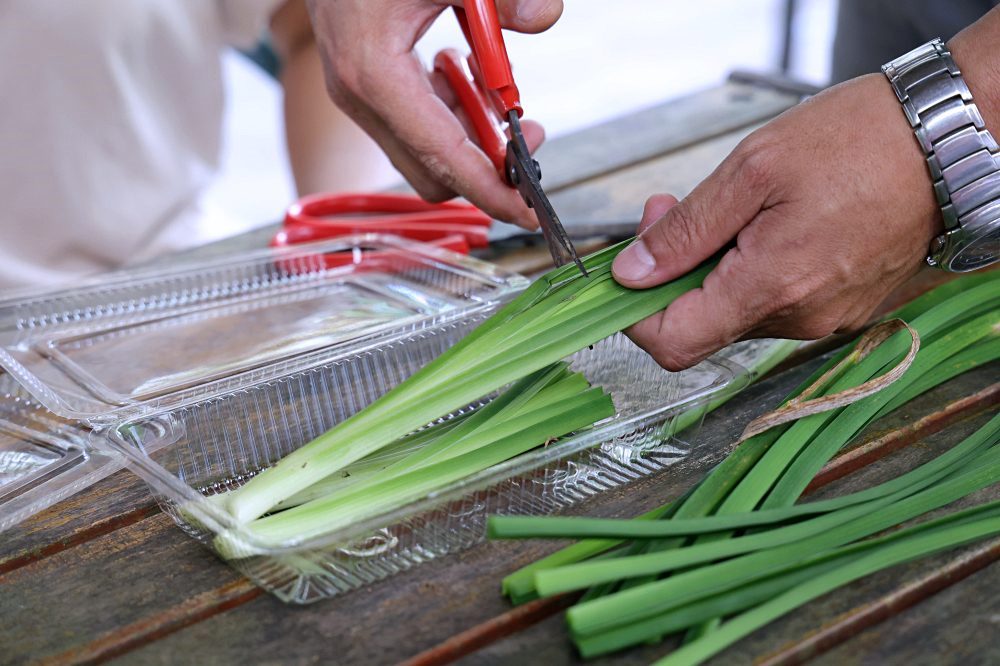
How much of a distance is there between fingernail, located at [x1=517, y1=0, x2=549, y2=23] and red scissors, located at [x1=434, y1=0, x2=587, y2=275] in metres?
0.03

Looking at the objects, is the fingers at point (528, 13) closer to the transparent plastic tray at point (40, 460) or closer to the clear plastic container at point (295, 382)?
the clear plastic container at point (295, 382)

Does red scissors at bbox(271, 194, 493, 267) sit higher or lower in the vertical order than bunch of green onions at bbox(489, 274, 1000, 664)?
higher

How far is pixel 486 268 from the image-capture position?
5.82ft

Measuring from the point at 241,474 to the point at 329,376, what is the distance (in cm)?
19

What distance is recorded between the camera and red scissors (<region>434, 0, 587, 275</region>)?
55.7 inches

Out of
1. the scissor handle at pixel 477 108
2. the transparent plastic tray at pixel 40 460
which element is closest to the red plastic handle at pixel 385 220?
the scissor handle at pixel 477 108

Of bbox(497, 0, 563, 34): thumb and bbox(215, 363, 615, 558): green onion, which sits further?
bbox(497, 0, 563, 34): thumb

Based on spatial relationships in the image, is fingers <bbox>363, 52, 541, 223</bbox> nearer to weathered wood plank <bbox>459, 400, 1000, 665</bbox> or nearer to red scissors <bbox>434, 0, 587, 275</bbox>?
red scissors <bbox>434, 0, 587, 275</bbox>

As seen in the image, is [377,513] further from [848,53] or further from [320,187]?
[848,53]

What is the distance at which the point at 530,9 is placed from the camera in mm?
1513

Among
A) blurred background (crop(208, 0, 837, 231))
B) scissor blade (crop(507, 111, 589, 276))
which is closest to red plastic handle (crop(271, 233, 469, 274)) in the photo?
scissor blade (crop(507, 111, 589, 276))

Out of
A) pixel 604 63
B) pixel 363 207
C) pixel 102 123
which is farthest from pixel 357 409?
pixel 604 63

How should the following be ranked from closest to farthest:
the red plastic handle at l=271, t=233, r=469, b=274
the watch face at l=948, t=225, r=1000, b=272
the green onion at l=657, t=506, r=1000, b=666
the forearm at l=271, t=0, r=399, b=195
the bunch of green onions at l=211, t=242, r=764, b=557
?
the green onion at l=657, t=506, r=1000, b=666 < the bunch of green onions at l=211, t=242, r=764, b=557 < the watch face at l=948, t=225, r=1000, b=272 < the red plastic handle at l=271, t=233, r=469, b=274 < the forearm at l=271, t=0, r=399, b=195

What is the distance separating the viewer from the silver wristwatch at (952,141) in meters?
1.22
